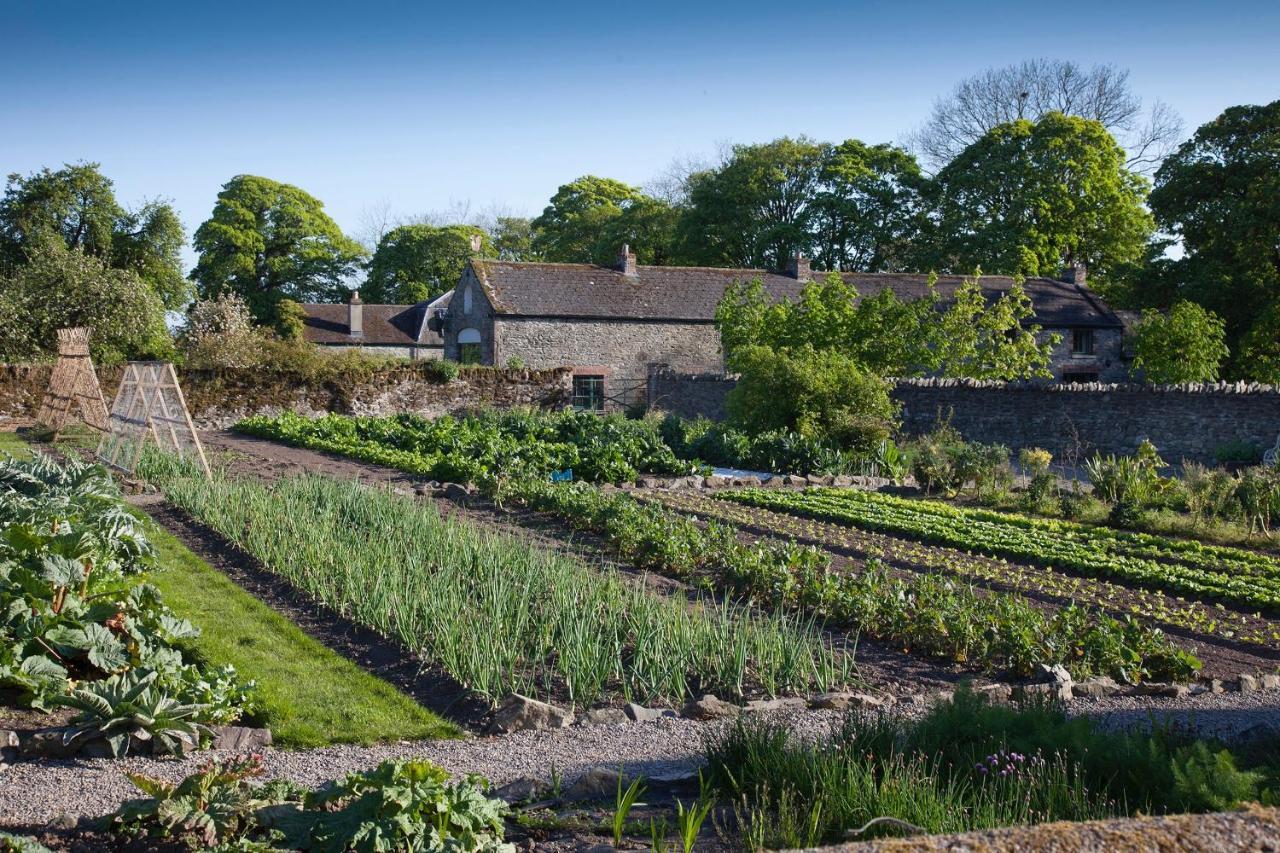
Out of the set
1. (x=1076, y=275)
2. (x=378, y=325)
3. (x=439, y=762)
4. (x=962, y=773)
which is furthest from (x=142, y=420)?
(x=378, y=325)

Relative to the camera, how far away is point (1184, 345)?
28828mm

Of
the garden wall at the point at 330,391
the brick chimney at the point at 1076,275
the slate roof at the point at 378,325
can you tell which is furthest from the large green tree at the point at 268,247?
the brick chimney at the point at 1076,275

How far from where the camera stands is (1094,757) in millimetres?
4332

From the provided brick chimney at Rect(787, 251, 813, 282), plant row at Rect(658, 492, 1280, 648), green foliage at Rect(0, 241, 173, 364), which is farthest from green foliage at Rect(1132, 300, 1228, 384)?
green foliage at Rect(0, 241, 173, 364)

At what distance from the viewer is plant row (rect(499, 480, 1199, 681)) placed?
23.1ft

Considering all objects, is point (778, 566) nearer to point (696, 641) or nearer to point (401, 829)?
point (696, 641)

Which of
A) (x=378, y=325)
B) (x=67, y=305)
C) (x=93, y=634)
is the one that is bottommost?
(x=93, y=634)

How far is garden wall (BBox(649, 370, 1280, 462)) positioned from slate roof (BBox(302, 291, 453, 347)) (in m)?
31.4

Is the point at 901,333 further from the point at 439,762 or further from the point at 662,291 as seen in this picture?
the point at 439,762

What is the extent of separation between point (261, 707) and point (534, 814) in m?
2.27

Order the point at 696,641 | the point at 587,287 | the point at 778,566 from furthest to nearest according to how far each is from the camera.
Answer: the point at 587,287 < the point at 778,566 < the point at 696,641

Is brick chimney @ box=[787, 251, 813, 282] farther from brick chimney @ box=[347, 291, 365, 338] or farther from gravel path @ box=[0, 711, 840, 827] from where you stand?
gravel path @ box=[0, 711, 840, 827]

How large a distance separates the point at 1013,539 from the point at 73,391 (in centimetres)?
A: 1793

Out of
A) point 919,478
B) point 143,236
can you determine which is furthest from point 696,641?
point 143,236
